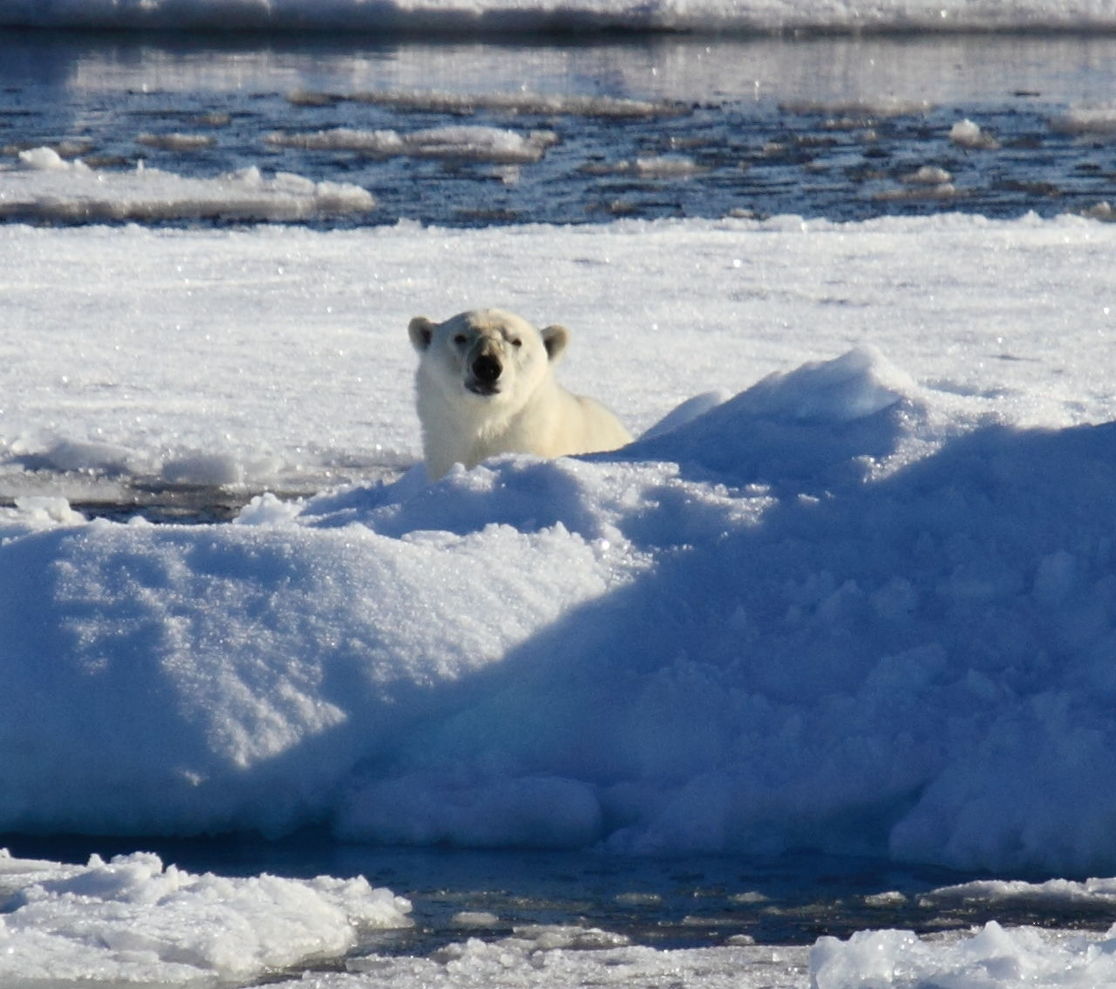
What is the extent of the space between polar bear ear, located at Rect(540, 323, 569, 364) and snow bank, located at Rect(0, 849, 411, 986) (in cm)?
226

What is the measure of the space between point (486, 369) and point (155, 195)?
21.8 ft

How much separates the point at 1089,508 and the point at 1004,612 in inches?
11.0

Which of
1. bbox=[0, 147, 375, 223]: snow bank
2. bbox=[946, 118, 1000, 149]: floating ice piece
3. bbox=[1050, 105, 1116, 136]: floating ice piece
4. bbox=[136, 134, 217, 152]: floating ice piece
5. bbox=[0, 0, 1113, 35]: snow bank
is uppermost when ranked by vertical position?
bbox=[0, 0, 1113, 35]: snow bank

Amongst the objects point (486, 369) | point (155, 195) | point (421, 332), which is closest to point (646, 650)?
point (486, 369)

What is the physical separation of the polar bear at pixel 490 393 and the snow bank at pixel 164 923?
207 cm

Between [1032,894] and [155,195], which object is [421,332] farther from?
[155,195]

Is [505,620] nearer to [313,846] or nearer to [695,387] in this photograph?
[313,846]

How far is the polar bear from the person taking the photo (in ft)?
14.0

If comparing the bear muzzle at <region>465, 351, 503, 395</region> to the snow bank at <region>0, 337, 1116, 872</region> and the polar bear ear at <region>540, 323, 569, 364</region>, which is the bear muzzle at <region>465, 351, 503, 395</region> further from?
the snow bank at <region>0, 337, 1116, 872</region>

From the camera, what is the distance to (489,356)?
4234mm

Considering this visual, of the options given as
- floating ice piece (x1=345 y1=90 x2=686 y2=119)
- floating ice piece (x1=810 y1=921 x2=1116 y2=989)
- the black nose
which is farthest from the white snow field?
floating ice piece (x1=345 y1=90 x2=686 y2=119)

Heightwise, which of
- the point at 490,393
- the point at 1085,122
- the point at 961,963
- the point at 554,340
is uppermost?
the point at 1085,122

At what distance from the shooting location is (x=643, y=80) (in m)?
16.8

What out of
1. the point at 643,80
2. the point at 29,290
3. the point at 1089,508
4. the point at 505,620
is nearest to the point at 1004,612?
the point at 1089,508
